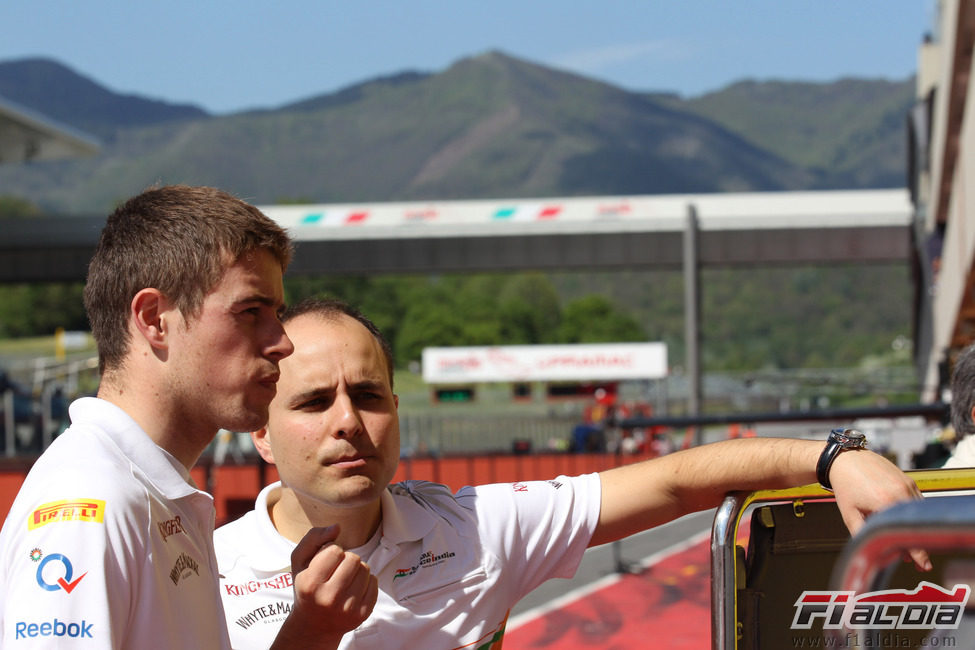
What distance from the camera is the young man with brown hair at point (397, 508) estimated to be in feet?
7.62

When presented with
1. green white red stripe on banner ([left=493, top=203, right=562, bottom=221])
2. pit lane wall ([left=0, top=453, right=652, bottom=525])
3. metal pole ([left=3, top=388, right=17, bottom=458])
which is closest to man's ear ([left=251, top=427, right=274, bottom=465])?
pit lane wall ([left=0, top=453, right=652, bottom=525])

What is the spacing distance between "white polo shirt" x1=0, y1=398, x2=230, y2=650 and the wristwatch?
1.16 m

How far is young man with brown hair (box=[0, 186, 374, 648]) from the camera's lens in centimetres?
149

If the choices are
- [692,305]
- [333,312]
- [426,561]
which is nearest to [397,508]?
[426,561]

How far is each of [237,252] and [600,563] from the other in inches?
405

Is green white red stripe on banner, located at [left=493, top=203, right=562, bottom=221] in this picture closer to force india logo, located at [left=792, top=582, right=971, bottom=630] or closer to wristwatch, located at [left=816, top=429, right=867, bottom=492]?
wristwatch, located at [left=816, top=429, right=867, bottom=492]

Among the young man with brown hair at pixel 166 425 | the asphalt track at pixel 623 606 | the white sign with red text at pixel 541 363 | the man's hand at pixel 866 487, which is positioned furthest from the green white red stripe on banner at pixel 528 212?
the young man with brown hair at pixel 166 425

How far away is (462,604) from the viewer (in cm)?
240

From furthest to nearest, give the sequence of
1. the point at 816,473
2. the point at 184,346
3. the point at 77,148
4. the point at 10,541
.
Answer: the point at 77,148, the point at 816,473, the point at 184,346, the point at 10,541

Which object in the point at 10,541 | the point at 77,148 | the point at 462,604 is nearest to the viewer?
the point at 10,541

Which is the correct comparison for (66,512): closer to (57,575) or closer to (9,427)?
(57,575)

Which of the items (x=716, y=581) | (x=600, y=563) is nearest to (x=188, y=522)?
(x=716, y=581)

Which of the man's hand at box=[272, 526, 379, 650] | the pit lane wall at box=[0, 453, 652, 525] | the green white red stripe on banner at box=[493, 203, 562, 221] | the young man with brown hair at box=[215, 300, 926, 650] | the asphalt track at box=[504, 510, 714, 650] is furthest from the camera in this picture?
the green white red stripe on banner at box=[493, 203, 562, 221]

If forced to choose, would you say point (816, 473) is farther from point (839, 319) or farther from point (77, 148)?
point (839, 319)
